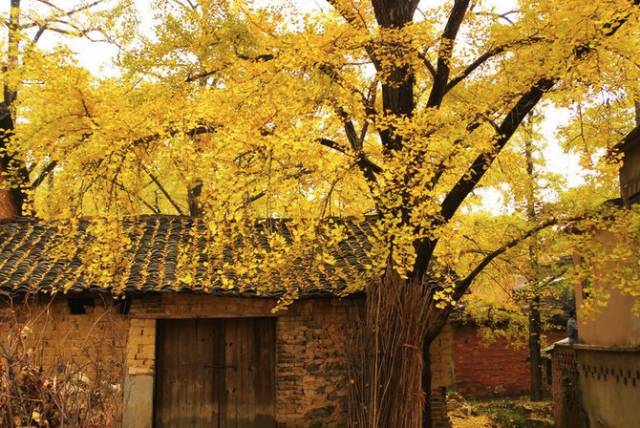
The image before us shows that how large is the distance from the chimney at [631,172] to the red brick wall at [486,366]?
11019 millimetres

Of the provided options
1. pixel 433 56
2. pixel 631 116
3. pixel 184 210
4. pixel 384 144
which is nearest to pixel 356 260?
pixel 384 144

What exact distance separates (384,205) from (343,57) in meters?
1.98

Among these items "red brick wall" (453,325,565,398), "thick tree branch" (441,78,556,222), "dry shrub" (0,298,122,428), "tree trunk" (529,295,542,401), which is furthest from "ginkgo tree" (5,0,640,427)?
"red brick wall" (453,325,565,398)

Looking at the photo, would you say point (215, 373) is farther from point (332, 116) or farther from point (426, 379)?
point (332, 116)

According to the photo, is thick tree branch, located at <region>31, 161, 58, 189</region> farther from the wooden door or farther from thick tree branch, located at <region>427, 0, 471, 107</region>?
thick tree branch, located at <region>427, 0, 471, 107</region>

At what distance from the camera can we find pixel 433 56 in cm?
934

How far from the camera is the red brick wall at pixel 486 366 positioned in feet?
65.7

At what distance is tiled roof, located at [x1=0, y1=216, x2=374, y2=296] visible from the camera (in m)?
8.94

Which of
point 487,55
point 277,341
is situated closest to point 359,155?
point 487,55

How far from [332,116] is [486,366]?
14.7 m

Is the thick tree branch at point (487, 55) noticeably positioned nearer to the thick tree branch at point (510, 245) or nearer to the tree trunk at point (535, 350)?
the thick tree branch at point (510, 245)

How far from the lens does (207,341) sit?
32.9 ft

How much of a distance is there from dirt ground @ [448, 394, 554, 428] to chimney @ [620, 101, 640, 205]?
19.5 feet

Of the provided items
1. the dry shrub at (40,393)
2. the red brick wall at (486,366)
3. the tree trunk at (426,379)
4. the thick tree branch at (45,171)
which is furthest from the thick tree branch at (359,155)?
the red brick wall at (486,366)
